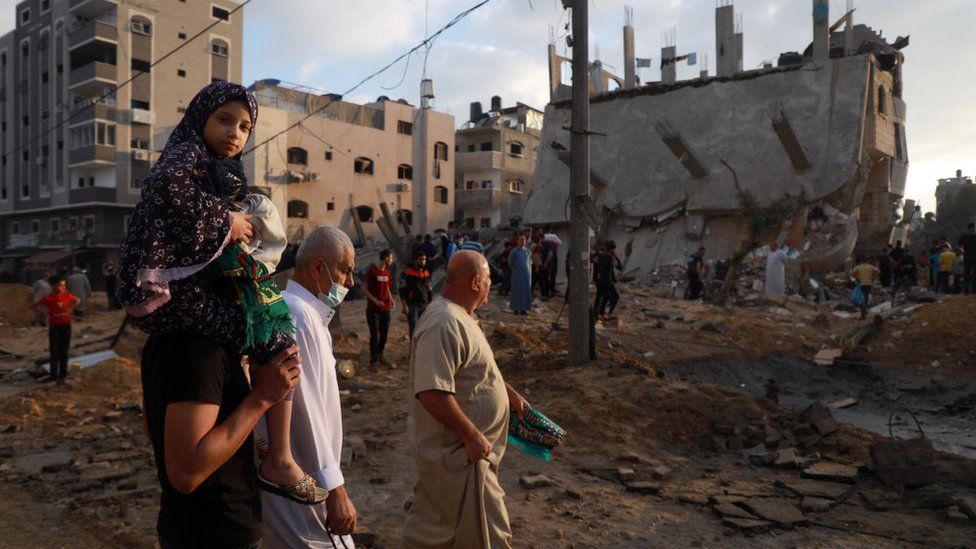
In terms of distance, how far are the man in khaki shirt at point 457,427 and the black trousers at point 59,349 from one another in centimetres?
934

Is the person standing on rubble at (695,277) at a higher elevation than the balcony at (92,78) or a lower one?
lower

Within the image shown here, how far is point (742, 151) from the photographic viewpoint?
82.2 ft

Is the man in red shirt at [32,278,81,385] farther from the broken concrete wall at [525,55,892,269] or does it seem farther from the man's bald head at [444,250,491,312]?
the broken concrete wall at [525,55,892,269]

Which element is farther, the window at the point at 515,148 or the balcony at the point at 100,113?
the window at the point at 515,148

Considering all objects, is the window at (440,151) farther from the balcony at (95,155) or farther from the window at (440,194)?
the balcony at (95,155)

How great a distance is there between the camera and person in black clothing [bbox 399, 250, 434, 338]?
1020cm

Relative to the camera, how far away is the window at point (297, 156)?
37.3 m

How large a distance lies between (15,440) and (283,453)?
7510 millimetres

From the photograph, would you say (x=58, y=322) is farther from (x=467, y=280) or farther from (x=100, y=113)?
(x=100, y=113)

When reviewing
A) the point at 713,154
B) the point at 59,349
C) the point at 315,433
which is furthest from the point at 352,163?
the point at 315,433

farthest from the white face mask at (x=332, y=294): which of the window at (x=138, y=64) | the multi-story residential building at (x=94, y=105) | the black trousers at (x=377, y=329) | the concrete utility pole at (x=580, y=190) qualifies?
the window at (x=138, y=64)

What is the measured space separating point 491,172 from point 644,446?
40675mm

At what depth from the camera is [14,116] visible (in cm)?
4347

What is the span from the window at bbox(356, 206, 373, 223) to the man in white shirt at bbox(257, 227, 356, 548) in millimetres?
39207
